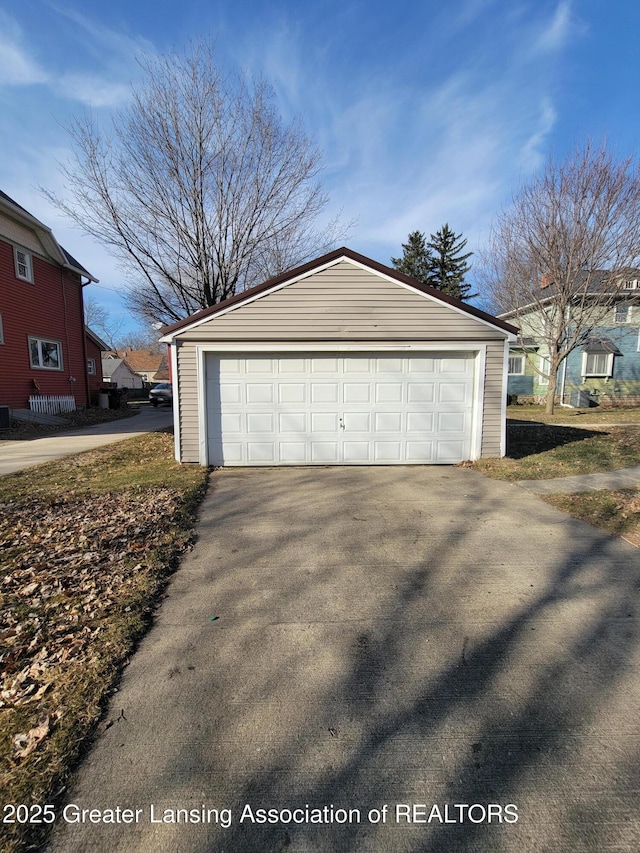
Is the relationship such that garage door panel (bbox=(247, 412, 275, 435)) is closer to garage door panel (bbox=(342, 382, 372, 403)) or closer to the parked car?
garage door panel (bbox=(342, 382, 372, 403))

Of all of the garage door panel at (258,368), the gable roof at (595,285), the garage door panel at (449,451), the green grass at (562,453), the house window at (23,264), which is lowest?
the green grass at (562,453)

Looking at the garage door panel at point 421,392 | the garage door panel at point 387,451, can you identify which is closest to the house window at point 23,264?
the garage door panel at point 387,451

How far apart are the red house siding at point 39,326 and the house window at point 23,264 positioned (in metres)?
0.25

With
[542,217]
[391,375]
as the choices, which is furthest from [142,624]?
[542,217]

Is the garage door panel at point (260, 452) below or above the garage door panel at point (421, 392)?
below

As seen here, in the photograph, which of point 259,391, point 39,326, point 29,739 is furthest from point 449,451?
point 39,326

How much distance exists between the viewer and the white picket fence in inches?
647

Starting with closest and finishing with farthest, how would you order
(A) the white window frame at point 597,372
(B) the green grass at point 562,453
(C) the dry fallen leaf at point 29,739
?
(C) the dry fallen leaf at point 29,739
(B) the green grass at point 562,453
(A) the white window frame at point 597,372

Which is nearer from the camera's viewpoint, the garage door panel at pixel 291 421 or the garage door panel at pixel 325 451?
the garage door panel at pixel 291 421

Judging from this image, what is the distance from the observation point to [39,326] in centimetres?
1736

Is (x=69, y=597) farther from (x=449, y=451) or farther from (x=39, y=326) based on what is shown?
(x=39, y=326)

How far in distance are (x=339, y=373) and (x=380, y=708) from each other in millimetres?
6460

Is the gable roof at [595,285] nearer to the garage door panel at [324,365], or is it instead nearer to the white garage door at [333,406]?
the white garage door at [333,406]

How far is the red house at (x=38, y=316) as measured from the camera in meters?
15.3
